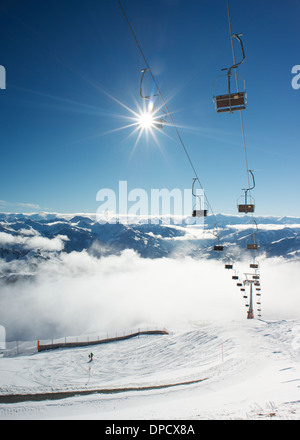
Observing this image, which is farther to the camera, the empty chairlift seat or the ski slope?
the ski slope

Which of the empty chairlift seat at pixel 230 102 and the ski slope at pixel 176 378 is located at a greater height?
the empty chairlift seat at pixel 230 102

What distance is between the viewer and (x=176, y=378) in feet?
82.4

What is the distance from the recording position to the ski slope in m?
15.2

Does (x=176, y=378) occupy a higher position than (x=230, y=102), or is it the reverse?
(x=230, y=102)

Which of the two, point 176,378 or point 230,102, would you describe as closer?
point 230,102

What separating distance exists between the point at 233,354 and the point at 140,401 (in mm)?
17674

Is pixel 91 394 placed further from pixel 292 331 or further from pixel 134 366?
pixel 292 331

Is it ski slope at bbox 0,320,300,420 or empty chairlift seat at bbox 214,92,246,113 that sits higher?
empty chairlift seat at bbox 214,92,246,113

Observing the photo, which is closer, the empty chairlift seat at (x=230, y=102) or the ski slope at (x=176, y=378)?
the empty chairlift seat at (x=230, y=102)

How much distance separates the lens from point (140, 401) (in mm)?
18125

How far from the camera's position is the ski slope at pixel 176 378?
15.2 m
